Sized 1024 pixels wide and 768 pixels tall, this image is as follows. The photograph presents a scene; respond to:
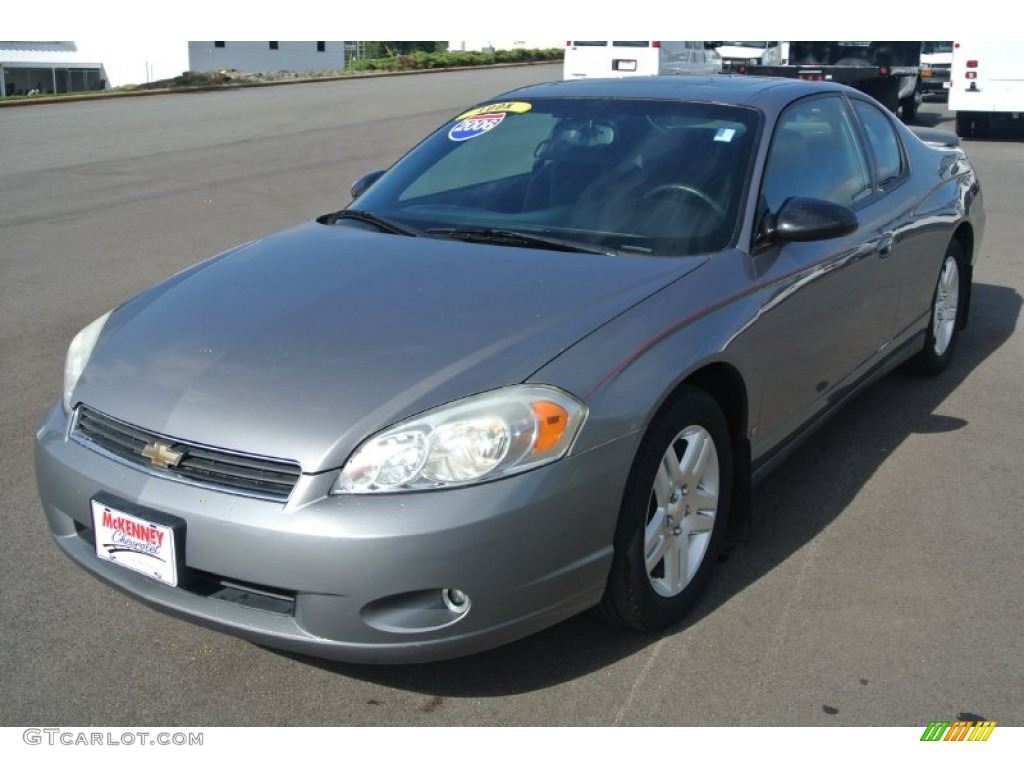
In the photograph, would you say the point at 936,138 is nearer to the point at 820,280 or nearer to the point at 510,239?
the point at 820,280

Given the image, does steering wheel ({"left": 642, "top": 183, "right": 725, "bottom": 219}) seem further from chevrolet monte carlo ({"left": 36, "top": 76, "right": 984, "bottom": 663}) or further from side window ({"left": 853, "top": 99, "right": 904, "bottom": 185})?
side window ({"left": 853, "top": 99, "right": 904, "bottom": 185})

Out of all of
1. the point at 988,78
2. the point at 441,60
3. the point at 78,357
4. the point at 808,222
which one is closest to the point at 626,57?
the point at 988,78

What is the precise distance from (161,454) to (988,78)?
1859 cm

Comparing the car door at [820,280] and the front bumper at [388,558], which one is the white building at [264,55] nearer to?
the car door at [820,280]

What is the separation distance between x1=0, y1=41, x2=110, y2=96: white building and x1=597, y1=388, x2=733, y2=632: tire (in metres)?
43.0

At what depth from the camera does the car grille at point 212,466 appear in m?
2.82

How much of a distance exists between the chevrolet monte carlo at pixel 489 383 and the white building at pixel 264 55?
38.6 meters

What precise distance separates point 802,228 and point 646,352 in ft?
3.20

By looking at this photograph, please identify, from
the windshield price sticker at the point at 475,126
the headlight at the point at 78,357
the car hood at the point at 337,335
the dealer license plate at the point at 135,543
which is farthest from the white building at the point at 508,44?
the dealer license plate at the point at 135,543

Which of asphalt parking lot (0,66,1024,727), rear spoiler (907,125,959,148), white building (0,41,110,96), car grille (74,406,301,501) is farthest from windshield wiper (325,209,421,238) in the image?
white building (0,41,110,96)

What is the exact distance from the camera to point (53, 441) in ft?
10.7

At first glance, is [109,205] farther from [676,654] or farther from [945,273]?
[676,654]

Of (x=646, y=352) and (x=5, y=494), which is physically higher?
(x=646, y=352)
